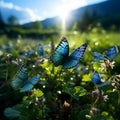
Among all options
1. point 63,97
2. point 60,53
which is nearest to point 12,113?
point 60,53

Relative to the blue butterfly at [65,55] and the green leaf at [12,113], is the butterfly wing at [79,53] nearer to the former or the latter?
the blue butterfly at [65,55]

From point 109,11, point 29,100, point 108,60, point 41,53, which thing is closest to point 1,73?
point 41,53

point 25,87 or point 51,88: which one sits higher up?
point 25,87

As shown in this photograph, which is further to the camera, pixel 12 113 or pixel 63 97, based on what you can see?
pixel 63 97

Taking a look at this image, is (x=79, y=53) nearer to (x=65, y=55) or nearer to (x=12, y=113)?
(x=65, y=55)

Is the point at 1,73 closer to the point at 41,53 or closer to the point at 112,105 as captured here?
the point at 41,53

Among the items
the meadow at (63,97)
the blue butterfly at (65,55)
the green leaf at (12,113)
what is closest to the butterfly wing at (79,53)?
the blue butterfly at (65,55)

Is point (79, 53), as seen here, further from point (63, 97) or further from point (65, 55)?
point (63, 97)

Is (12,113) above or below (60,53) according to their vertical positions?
below
